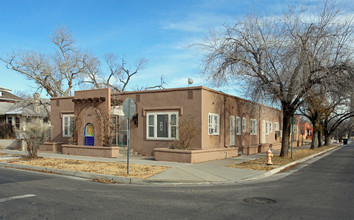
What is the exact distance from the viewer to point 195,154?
15.5 metres

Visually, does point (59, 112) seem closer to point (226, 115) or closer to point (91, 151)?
point (91, 151)

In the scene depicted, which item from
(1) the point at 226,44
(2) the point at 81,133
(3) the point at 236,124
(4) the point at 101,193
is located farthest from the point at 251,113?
(4) the point at 101,193

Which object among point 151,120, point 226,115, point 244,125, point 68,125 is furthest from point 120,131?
point 244,125

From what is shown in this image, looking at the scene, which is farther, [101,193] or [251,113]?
[251,113]

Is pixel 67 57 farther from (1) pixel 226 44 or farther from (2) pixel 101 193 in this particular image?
(2) pixel 101 193

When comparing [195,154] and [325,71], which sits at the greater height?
[325,71]

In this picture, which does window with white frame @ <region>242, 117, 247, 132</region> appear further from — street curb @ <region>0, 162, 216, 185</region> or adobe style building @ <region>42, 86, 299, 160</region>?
street curb @ <region>0, 162, 216, 185</region>

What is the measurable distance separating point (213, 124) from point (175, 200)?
38.2ft

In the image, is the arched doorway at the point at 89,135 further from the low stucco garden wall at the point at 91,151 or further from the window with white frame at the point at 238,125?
the window with white frame at the point at 238,125

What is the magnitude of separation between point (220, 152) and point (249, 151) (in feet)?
20.4

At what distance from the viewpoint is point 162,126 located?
61.0ft

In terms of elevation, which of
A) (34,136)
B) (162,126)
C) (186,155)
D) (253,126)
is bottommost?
(186,155)

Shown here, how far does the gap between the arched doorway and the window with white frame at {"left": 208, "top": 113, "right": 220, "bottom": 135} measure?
24.5 ft

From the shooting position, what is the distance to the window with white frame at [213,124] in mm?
18609
